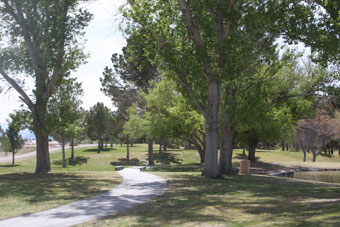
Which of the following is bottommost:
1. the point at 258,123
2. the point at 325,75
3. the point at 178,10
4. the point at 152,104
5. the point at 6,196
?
the point at 6,196

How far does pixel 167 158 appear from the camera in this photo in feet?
149

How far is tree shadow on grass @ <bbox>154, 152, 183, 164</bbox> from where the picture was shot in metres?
43.9

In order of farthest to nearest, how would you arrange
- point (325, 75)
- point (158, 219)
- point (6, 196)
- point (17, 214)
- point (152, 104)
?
point (152, 104)
point (325, 75)
point (6, 196)
point (17, 214)
point (158, 219)

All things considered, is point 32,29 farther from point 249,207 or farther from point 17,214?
point 249,207

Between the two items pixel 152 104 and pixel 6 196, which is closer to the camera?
pixel 6 196

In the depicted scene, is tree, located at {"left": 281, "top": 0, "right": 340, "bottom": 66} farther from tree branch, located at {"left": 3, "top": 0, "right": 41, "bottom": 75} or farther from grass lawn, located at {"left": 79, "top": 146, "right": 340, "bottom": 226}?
tree branch, located at {"left": 3, "top": 0, "right": 41, "bottom": 75}

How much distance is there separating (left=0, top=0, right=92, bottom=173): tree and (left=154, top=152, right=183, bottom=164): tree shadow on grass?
81.4ft

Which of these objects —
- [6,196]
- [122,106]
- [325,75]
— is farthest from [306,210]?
[122,106]

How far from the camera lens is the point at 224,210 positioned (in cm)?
859

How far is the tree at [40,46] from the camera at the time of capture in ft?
60.0

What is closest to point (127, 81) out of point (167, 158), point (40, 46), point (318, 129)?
point (167, 158)

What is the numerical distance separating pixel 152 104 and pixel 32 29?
43.4ft

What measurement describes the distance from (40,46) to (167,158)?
2853cm

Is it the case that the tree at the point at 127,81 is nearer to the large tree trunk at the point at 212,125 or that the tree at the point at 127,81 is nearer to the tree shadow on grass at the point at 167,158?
the tree shadow on grass at the point at 167,158
